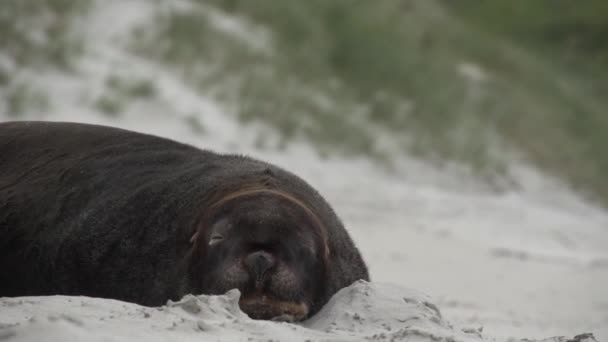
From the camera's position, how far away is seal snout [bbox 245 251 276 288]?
12.4 feet

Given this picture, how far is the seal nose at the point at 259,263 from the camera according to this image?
12.4 feet

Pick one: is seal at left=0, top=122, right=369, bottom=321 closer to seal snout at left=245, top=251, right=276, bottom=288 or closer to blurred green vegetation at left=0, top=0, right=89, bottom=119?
seal snout at left=245, top=251, right=276, bottom=288

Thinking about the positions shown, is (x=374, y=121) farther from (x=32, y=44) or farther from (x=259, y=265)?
(x=259, y=265)

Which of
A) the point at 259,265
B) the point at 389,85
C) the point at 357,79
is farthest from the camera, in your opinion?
the point at 389,85

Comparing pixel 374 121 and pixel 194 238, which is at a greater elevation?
pixel 374 121

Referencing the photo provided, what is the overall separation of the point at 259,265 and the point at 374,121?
12.4 m

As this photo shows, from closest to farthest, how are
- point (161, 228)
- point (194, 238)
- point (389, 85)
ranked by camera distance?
point (194, 238) < point (161, 228) < point (389, 85)

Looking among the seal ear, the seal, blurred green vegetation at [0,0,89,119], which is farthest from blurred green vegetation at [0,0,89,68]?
the seal ear

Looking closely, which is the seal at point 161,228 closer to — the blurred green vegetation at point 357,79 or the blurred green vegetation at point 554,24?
the blurred green vegetation at point 357,79

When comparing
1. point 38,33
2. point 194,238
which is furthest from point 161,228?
point 38,33

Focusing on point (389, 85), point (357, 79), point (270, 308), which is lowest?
point (270, 308)

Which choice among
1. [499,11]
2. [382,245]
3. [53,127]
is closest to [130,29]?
[382,245]

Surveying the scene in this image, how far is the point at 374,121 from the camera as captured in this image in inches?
635

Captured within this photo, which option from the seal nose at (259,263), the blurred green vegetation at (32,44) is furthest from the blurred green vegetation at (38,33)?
the seal nose at (259,263)
